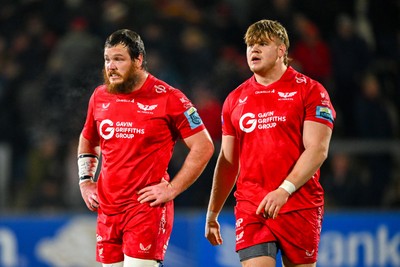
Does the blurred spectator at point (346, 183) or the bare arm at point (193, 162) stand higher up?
the bare arm at point (193, 162)

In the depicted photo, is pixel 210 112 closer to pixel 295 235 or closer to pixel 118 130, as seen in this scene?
pixel 118 130

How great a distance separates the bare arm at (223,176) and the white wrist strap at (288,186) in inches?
23.7

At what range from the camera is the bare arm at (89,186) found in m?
6.73

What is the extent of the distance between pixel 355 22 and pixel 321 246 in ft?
13.8

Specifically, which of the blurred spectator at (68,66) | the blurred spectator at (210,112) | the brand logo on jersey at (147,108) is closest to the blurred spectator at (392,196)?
the blurred spectator at (210,112)

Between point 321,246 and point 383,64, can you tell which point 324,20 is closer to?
point 383,64

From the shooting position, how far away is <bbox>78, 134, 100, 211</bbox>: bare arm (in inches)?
265

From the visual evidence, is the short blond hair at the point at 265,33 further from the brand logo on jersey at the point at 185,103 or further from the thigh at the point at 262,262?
the thigh at the point at 262,262

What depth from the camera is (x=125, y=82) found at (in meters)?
6.63

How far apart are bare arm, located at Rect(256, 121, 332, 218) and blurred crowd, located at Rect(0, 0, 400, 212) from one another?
5.08m

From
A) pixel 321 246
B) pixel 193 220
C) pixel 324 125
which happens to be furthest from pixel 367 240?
pixel 324 125

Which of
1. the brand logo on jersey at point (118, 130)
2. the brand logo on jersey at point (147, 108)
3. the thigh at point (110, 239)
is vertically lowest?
the thigh at point (110, 239)

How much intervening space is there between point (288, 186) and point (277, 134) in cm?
40

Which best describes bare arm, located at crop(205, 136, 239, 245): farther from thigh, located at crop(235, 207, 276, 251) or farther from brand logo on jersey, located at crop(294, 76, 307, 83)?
brand logo on jersey, located at crop(294, 76, 307, 83)
